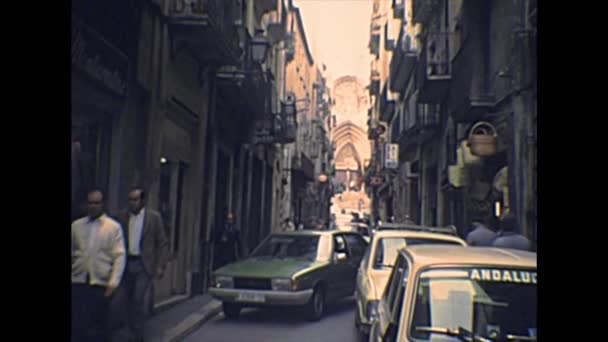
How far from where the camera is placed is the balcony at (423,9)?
20.6m

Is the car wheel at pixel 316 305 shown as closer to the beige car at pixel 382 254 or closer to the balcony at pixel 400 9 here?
the beige car at pixel 382 254

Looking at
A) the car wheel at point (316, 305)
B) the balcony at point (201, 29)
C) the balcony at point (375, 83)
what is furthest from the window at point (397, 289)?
the balcony at point (375, 83)

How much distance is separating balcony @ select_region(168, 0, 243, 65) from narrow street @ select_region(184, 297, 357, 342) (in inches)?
206

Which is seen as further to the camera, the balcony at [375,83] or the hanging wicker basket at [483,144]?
the balcony at [375,83]

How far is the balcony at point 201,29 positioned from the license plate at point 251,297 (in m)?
4.87

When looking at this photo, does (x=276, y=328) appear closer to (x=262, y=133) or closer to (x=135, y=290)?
(x=135, y=290)

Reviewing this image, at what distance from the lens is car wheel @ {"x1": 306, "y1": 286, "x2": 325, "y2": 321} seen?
33.9ft

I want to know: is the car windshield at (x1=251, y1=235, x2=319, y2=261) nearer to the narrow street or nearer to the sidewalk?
the narrow street

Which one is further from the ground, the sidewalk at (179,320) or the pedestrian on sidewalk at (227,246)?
the pedestrian on sidewalk at (227,246)

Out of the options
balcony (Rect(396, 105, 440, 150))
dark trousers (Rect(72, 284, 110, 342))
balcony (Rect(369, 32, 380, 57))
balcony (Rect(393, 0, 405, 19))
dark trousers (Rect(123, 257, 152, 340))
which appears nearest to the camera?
dark trousers (Rect(72, 284, 110, 342))

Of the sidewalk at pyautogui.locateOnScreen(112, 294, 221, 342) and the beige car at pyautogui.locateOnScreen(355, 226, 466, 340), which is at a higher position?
the beige car at pyautogui.locateOnScreen(355, 226, 466, 340)

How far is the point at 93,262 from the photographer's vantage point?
21.2 ft

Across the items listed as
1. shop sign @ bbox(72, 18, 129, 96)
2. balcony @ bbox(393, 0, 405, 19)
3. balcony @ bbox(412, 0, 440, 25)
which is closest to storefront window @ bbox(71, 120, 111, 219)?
shop sign @ bbox(72, 18, 129, 96)
